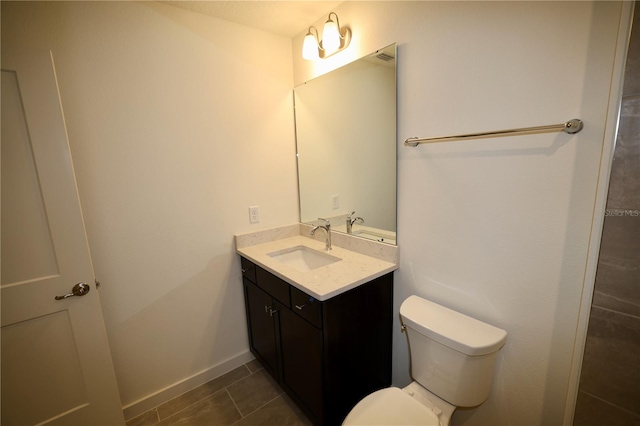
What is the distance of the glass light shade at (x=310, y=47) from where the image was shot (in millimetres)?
1750

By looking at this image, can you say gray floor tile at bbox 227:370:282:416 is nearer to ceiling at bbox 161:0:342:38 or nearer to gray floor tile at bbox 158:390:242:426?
gray floor tile at bbox 158:390:242:426

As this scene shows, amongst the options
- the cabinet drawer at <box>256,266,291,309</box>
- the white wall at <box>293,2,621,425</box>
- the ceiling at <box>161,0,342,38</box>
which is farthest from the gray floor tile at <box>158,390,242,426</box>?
the ceiling at <box>161,0,342,38</box>

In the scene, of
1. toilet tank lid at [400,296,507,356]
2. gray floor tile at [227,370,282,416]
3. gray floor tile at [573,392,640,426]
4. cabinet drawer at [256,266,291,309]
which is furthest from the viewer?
gray floor tile at [227,370,282,416]

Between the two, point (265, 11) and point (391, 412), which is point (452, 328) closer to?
point (391, 412)

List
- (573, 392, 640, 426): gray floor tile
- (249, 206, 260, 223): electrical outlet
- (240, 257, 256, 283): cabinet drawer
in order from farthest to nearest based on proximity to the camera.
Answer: (249, 206, 260, 223): electrical outlet → (240, 257, 256, 283): cabinet drawer → (573, 392, 640, 426): gray floor tile

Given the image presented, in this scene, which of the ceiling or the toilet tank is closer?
the toilet tank

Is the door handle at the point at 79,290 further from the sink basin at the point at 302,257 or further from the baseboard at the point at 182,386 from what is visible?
the sink basin at the point at 302,257

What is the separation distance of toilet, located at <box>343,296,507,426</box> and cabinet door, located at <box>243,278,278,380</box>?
2.45 ft

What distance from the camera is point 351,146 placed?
185cm

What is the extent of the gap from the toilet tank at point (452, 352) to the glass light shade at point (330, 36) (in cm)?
158

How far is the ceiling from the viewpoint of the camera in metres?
1.56

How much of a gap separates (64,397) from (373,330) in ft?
5.38

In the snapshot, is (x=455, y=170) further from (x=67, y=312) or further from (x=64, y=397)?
(x=64, y=397)

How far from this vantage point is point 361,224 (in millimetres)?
1809
